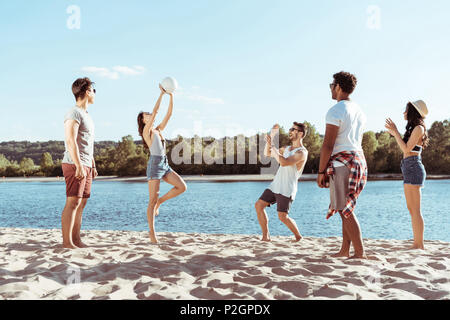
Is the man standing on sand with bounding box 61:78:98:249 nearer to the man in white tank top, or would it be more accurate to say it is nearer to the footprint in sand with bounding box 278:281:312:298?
the man in white tank top

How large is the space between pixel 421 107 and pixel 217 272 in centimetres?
327

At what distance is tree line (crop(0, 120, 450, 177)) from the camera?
54.9 m

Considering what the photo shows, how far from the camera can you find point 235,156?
6244cm

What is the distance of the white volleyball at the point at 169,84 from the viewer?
16.8ft

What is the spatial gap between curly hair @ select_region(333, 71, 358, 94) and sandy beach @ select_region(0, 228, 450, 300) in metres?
1.78

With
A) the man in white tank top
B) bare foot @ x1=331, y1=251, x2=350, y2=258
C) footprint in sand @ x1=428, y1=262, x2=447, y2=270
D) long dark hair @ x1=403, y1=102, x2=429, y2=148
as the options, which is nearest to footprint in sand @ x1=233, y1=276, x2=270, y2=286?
bare foot @ x1=331, y1=251, x2=350, y2=258

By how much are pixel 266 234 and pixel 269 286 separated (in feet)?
8.36

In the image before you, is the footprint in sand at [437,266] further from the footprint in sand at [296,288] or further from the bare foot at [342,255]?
the footprint in sand at [296,288]

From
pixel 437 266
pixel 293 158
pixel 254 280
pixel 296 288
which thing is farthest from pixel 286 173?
pixel 296 288

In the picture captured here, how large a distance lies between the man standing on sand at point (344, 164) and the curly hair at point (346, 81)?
208 millimetres

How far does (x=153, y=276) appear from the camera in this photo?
11.3 feet

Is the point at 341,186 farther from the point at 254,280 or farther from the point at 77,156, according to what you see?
the point at 77,156
